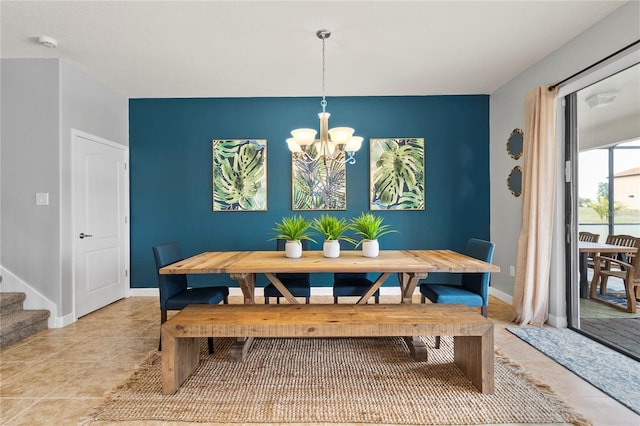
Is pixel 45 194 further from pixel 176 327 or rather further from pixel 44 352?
pixel 176 327

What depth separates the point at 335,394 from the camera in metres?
1.93

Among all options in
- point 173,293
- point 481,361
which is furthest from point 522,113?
point 173,293

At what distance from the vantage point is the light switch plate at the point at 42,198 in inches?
124

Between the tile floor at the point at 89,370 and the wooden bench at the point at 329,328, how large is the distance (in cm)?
41

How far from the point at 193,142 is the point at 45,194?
168cm

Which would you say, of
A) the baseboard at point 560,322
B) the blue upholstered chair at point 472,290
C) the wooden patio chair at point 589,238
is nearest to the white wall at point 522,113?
the baseboard at point 560,322

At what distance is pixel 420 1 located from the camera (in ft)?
7.47

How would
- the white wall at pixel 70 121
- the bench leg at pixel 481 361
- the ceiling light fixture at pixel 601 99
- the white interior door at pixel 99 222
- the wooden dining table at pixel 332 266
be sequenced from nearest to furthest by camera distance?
the bench leg at pixel 481 361 < the wooden dining table at pixel 332 266 < the ceiling light fixture at pixel 601 99 < the white wall at pixel 70 121 < the white interior door at pixel 99 222

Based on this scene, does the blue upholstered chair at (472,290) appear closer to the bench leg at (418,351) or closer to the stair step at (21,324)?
the bench leg at (418,351)

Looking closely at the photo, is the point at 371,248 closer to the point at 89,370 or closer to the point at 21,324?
the point at 89,370

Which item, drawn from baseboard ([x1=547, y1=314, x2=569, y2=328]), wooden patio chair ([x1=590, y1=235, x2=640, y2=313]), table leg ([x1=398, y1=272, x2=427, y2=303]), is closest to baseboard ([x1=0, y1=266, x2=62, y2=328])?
table leg ([x1=398, y1=272, x2=427, y2=303])

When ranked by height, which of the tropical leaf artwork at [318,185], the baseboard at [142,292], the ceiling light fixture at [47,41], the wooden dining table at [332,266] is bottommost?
the baseboard at [142,292]

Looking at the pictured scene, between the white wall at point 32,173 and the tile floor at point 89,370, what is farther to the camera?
the white wall at point 32,173

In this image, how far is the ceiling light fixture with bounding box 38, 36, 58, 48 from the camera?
8.93ft
